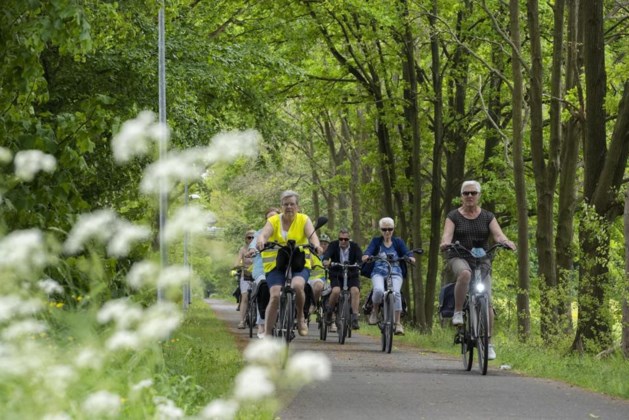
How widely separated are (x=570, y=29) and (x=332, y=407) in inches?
481

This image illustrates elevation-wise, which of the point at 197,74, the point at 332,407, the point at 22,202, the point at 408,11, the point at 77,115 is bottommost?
the point at 332,407

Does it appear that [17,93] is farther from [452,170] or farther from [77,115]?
[452,170]

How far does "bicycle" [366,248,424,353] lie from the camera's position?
16828mm

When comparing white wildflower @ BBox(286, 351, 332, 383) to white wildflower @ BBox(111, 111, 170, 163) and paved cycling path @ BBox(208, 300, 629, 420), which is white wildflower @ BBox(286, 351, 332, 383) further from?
paved cycling path @ BBox(208, 300, 629, 420)

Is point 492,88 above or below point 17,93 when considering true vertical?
above

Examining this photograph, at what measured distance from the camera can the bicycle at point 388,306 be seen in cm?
1683

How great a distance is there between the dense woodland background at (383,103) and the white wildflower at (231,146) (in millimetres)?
288

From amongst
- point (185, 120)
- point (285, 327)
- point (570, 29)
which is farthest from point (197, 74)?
point (285, 327)

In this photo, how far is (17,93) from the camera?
11766 mm

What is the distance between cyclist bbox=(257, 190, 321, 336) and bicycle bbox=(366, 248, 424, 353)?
347cm

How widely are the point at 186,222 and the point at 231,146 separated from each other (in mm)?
369

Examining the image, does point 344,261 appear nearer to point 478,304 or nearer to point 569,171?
point 569,171

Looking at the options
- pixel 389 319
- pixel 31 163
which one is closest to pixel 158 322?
pixel 31 163

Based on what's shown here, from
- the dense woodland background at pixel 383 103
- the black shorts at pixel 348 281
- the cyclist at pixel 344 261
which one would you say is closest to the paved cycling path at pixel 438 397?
the dense woodland background at pixel 383 103
